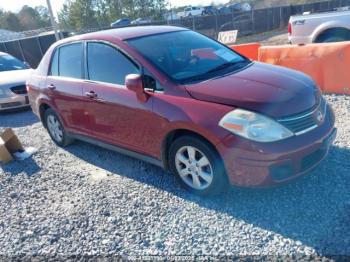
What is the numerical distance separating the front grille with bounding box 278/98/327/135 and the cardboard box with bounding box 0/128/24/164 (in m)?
4.19

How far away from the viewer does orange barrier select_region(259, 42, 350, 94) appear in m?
5.81

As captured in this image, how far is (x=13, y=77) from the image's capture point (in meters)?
8.55

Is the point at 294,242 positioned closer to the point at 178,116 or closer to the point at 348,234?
the point at 348,234

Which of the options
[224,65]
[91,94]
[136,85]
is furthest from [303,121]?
[91,94]

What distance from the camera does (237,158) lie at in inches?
117

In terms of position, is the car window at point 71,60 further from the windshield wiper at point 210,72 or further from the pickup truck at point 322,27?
the pickup truck at point 322,27

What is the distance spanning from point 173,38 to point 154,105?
113 cm

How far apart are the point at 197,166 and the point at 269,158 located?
2.49ft

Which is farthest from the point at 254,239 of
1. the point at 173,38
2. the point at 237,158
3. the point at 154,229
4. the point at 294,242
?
the point at 173,38

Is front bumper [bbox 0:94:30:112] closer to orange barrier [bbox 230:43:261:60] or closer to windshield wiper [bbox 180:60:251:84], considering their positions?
orange barrier [bbox 230:43:261:60]

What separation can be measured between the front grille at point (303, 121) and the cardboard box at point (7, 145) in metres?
4.19

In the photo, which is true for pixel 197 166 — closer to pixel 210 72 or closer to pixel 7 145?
pixel 210 72

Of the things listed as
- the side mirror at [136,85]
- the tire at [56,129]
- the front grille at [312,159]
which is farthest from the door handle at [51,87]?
the front grille at [312,159]

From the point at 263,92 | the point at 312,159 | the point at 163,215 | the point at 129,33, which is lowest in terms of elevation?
the point at 163,215
